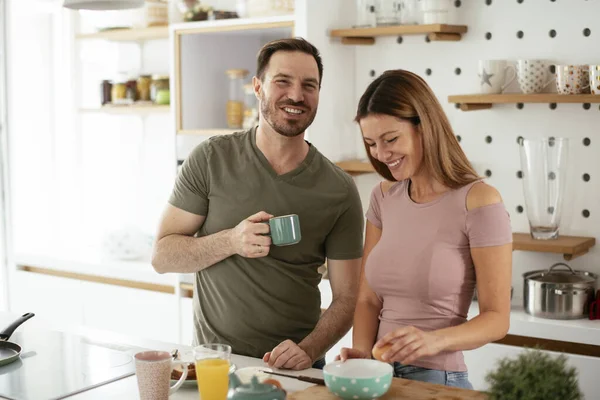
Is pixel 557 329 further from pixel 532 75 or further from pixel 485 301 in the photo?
pixel 485 301

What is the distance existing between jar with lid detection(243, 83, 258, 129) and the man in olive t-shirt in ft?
4.18

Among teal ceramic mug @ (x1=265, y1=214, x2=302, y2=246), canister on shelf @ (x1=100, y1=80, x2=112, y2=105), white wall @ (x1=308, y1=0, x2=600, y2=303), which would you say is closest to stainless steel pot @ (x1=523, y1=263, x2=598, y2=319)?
white wall @ (x1=308, y1=0, x2=600, y2=303)

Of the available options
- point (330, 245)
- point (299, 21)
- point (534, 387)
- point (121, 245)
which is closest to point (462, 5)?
point (299, 21)

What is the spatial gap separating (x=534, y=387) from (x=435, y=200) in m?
0.71

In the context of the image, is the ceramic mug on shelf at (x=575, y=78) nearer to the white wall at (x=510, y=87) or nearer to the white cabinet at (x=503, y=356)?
the white wall at (x=510, y=87)

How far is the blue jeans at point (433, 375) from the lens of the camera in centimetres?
197

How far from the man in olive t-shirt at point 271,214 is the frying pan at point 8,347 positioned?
439mm

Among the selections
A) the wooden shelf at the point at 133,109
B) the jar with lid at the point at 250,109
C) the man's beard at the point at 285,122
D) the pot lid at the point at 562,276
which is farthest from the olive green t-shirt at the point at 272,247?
the wooden shelf at the point at 133,109

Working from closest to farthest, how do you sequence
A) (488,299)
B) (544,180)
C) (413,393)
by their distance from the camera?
(413,393) < (488,299) < (544,180)

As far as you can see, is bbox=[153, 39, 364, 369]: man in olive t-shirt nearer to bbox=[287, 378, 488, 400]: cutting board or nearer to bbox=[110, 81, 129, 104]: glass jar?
bbox=[287, 378, 488, 400]: cutting board

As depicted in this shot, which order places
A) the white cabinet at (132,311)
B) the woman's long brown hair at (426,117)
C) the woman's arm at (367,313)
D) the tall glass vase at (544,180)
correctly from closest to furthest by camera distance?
1. the woman's long brown hair at (426,117)
2. the woman's arm at (367,313)
3. the tall glass vase at (544,180)
4. the white cabinet at (132,311)

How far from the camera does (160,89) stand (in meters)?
4.31

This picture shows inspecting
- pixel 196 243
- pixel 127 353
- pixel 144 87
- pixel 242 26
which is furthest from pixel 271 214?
pixel 144 87

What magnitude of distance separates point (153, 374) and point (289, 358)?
1.46 feet
